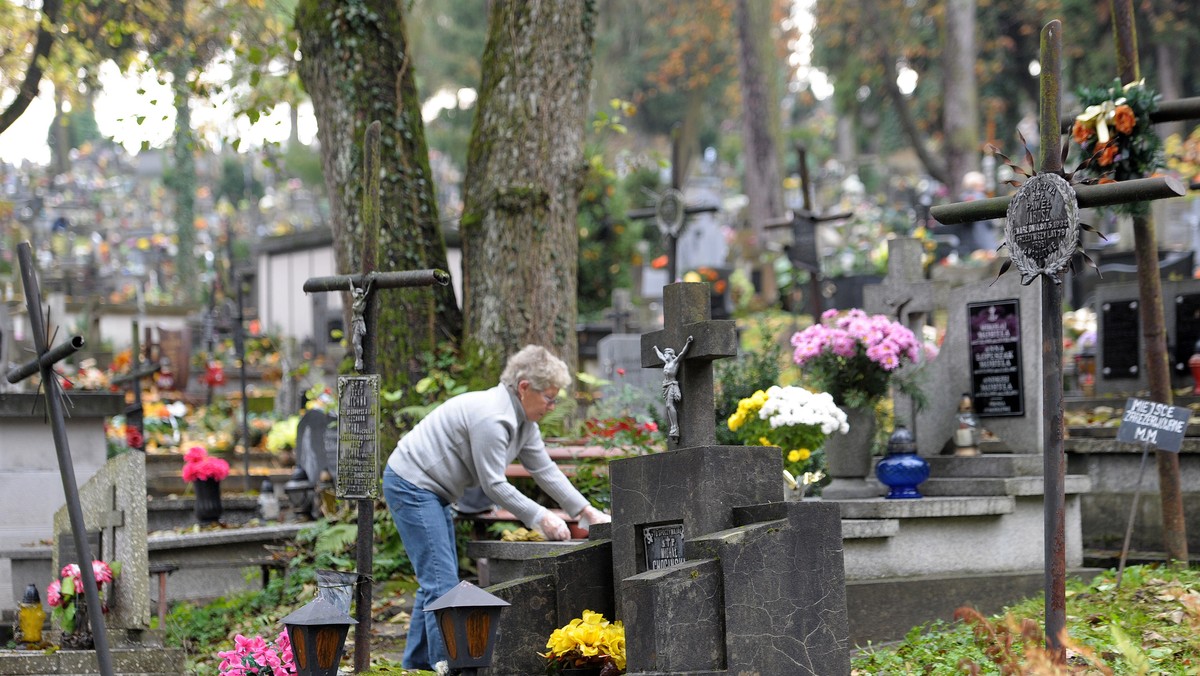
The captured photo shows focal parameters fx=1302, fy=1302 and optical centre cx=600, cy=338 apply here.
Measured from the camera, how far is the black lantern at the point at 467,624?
5.07 m

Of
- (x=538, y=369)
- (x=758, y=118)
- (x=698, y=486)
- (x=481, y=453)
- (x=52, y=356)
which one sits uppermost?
(x=758, y=118)

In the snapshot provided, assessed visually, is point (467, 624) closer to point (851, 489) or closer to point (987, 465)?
point (851, 489)

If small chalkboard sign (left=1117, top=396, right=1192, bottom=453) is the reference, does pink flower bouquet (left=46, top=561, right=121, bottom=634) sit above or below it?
below

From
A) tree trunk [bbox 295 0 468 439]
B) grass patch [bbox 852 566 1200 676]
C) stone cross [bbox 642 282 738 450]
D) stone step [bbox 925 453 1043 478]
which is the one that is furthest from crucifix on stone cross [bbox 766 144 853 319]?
stone cross [bbox 642 282 738 450]

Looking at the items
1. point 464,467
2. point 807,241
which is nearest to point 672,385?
point 464,467

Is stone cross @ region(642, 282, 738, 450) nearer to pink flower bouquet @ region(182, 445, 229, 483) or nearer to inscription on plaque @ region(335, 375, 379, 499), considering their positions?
inscription on plaque @ region(335, 375, 379, 499)

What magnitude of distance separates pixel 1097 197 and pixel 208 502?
24.8ft

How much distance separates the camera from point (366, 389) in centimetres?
653

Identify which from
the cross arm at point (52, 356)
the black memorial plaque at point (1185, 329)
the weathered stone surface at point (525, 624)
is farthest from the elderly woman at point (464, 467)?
the black memorial plaque at point (1185, 329)

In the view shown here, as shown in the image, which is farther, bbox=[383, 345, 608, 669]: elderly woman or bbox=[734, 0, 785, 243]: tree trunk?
bbox=[734, 0, 785, 243]: tree trunk

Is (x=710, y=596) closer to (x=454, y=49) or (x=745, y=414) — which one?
(x=745, y=414)

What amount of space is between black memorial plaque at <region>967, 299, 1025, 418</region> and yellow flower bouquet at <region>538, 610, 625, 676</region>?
3844 mm

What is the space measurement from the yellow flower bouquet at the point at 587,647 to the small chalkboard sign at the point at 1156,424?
3218 mm

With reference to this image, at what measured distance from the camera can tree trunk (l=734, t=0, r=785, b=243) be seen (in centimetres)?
2353
